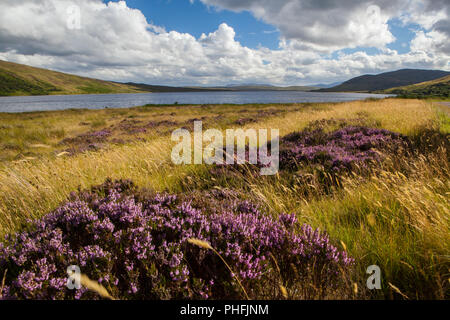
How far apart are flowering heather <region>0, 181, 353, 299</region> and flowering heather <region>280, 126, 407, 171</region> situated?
3492mm

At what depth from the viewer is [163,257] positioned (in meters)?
1.90

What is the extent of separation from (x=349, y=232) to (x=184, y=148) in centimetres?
617

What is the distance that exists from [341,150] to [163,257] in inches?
234

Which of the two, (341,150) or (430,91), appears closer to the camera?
(341,150)

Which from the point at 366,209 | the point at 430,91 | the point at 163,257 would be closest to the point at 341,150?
the point at 366,209

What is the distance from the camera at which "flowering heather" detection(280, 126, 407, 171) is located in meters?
5.52

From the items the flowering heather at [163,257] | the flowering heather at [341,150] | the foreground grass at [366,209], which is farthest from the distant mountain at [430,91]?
the flowering heather at [163,257]

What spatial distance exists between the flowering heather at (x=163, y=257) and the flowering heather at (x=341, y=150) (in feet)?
11.5

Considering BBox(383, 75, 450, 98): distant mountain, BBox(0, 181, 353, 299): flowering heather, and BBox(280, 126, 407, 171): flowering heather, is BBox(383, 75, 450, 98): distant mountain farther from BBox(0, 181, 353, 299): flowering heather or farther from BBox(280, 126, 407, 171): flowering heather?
BBox(0, 181, 353, 299): flowering heather

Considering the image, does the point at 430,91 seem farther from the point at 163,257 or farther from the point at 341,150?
the point at 163,257

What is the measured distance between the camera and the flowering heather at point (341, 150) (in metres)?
5.52

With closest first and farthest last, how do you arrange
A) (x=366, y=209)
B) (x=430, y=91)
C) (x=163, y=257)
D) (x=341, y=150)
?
(x=163, y=257), (x=366, y=209), (x=341, y=150), (x=430, y=91)

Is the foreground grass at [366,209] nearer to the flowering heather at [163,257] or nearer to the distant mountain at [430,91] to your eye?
the flowering heather at [163,257]
